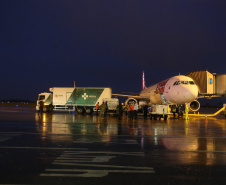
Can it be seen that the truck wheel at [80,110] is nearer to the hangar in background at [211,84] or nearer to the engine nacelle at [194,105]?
the engine nacelle at [194,105]

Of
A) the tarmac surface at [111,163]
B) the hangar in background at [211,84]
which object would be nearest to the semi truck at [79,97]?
the hangar in background at [211,84]

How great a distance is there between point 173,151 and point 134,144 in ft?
6.08

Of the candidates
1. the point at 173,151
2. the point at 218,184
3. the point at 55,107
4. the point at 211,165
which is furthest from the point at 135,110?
the point at 218,184

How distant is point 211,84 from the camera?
3177 cm

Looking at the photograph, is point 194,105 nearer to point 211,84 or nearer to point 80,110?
point 211,84

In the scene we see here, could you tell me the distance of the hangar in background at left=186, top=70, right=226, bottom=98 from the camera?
31.5m

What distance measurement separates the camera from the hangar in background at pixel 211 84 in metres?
31.5

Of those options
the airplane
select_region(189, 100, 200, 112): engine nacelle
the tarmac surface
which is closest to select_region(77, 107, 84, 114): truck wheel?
the airplane

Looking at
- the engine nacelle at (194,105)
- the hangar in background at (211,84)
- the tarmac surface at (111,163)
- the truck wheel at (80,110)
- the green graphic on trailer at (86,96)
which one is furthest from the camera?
the truck wheel at (80,110)

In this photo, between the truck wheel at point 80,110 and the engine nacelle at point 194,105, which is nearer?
the engine nacelle at point 194,105

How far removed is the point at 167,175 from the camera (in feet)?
20.2

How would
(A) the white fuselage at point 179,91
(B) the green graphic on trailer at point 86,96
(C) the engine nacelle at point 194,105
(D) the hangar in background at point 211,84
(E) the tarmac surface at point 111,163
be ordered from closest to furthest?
(E) the tarmac surface at point 111,163
(A) the white fuselage at point 179,91
(C) the engine nacelle at point 194,105
(D) the hangar in background at point 211,84
(B) the green graphic on trailer at point 86,96

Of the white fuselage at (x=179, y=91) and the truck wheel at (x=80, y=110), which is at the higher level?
the white fuselage at (x=179, y=91)

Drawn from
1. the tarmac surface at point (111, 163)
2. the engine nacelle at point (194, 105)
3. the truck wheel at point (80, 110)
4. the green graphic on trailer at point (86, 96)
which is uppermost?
the green graphic on trailer at point (86, 96)
